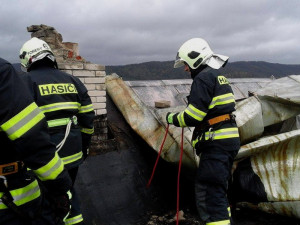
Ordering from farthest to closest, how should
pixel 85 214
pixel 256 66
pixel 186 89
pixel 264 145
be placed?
pixel 256 66 < pixel 186 89 < pixel 264 145 < pixel 85 214

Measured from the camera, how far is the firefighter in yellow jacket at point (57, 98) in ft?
7.74

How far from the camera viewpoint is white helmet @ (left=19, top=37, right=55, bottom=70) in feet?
8.23

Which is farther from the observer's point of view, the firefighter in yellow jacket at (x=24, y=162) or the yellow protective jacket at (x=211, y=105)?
the yellow protective jacket at (x=211, y=105)

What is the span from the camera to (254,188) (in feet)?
11.3

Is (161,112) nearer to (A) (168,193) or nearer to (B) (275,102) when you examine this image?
(A) (168,193)

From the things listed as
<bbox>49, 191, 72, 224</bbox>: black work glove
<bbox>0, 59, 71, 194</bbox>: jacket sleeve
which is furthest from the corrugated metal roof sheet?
<bbox>0, 59, 71, 194</bbox>: jacket sleeve

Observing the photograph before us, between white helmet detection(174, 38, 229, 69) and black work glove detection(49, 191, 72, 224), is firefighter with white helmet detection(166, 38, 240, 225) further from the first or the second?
black work glove detection(49, 191, 72, 224)

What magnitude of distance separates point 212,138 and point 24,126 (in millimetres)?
1969

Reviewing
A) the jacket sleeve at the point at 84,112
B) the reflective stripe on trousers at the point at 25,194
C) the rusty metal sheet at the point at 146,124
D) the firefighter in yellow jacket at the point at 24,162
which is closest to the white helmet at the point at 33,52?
the jacket sleeve at the point at 84,112

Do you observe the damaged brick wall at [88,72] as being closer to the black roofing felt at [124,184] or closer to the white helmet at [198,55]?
the black roofing felt at [124,184]

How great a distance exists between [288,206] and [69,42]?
373 centimetres

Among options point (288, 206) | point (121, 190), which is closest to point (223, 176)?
point (288, 206)

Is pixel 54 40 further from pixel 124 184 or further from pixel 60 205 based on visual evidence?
pixel 60 205

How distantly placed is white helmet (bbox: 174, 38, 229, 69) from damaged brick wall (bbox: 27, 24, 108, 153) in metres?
1.38
